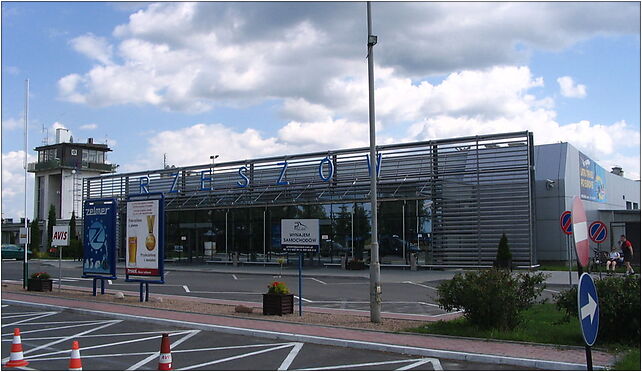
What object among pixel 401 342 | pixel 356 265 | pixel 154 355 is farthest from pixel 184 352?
pixel 356 265

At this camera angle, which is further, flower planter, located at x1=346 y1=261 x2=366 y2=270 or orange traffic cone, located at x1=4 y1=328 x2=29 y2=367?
flower planter, located at x1=346 y1=261 x2=366 y2=270

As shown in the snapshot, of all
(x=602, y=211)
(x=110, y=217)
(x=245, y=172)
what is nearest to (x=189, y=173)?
(x=245, y=172)

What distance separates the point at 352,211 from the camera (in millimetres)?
36750

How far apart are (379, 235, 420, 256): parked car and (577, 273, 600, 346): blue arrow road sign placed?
92.2ft

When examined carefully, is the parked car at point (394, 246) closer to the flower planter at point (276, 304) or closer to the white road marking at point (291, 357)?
the flower planter at point (276, 304)

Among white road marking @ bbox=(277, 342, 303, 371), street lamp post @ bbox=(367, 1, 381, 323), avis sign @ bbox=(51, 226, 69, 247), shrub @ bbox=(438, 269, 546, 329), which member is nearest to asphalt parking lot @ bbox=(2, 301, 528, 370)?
white road marking @ bbox=(277, 342, 303, 371)

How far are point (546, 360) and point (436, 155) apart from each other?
2493 cm

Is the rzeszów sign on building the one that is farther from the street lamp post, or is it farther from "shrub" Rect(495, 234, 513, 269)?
"shrub" Rect(495, 234, 513, 269)

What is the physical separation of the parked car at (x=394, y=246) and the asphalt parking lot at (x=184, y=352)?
2172cm

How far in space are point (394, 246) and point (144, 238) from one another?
18.6 metres

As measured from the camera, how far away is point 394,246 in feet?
116

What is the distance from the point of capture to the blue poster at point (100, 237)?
67.9 feet

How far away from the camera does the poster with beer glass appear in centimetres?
1914

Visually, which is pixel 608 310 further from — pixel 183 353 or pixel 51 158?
pixel 51 158
